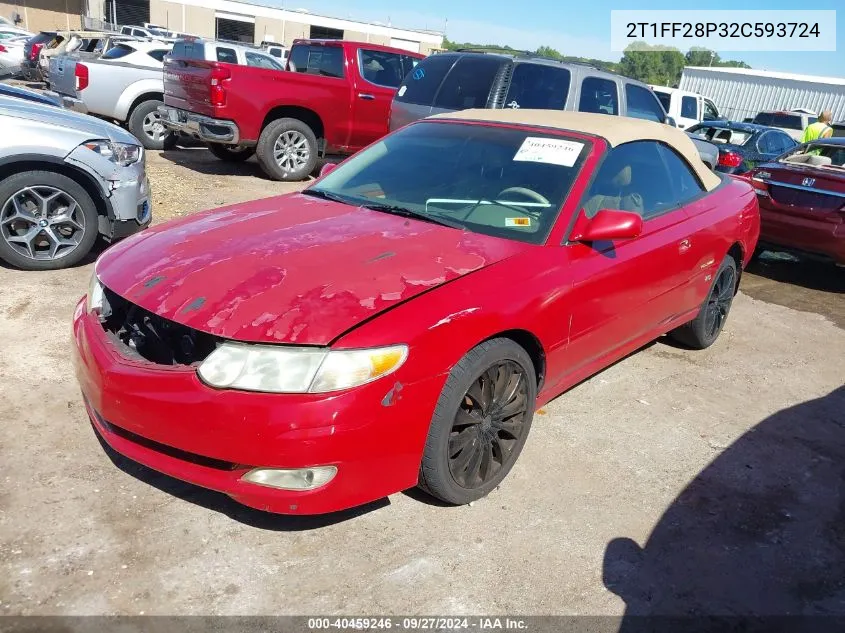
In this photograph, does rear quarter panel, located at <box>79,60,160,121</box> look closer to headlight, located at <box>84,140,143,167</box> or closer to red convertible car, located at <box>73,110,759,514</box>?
headlight, located at <box>84,140,143,167</box>

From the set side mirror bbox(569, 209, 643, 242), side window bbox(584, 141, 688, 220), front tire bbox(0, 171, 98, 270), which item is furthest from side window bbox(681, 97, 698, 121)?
side mirror bbox(569, 209, 643, 242)

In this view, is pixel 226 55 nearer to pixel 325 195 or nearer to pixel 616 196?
pixel 325 195

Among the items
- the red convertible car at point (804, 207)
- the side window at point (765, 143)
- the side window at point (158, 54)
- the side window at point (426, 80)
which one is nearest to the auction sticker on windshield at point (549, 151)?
the side window at point (426, 80)

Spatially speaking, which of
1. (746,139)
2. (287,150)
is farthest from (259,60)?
(746,139)

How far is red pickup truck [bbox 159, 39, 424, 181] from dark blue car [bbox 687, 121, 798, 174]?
239 inches

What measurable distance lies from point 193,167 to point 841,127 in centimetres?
1012

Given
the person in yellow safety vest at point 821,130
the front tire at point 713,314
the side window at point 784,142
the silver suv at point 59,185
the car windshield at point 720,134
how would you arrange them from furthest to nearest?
1. the side window at point 784,142
2. the car windshield at point 720,134
3. the person in yellow safety vest at point 821,130
4. the silver suv at point 59,185
5. the front tire at point 713,314

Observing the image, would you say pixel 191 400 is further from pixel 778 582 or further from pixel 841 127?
pixel 841 127

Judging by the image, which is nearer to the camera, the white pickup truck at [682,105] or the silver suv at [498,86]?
the silver suv at [498,86]

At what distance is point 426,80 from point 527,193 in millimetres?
4909

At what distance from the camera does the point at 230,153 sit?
10906 mm

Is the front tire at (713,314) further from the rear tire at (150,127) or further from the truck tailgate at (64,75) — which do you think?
the truck tailgate at (64,75)

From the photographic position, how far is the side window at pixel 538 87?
24.6 ft

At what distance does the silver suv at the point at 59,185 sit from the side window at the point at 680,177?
3.89 m
